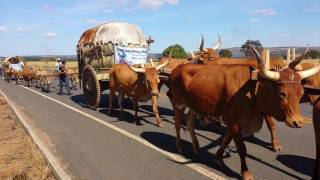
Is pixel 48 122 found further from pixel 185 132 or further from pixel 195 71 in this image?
pixel 195 71

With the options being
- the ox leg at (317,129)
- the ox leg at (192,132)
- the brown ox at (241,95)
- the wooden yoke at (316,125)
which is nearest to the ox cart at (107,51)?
the ox leg at (192,132)

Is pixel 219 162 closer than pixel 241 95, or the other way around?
pixel 241 95

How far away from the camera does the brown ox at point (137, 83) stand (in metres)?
11.8

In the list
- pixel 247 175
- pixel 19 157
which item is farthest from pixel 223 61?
pixel 19 157

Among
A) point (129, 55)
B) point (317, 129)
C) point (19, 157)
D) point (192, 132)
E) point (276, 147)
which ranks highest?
point (129, 55)

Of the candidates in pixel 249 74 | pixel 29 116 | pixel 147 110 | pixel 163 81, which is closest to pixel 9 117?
pixel 29 116

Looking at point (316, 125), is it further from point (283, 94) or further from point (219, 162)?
point (219, 162)

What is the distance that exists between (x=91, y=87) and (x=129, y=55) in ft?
5.76

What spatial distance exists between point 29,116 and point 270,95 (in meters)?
10.6

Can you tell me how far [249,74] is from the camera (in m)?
6.91

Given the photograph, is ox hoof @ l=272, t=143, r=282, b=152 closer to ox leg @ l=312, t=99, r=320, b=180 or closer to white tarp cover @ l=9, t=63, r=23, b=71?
ox leg @ l=312, t=99, r=320, b=180

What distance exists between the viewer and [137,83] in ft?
42.1

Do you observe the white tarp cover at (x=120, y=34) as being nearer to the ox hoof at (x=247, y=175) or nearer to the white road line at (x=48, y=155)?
the white road line at (x=48, y=155)

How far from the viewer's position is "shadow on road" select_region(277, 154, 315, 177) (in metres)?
7.39
